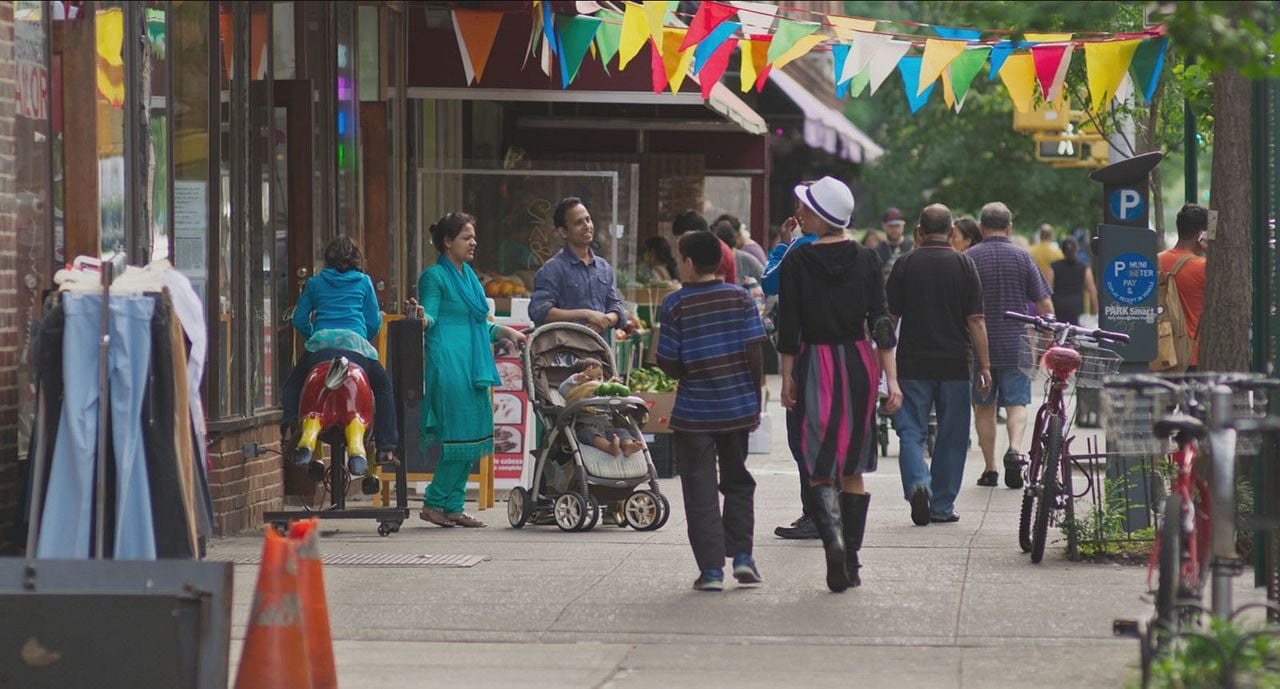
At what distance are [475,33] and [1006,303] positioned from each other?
4352 mm

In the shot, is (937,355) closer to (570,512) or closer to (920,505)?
(920,505)

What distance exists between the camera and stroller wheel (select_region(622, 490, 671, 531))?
38.2ft

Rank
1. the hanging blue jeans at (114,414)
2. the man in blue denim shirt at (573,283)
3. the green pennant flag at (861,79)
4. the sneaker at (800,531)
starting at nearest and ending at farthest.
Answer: the hanging blue jeans at (114,414)
the sneaker at (800,531)
the man in blue denim shirt at (573,283)
the green pennant flag at (861,79)

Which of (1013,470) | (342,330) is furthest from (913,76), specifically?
(342,330)

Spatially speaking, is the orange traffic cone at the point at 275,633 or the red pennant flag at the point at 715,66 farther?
the red pennant flag at the point at 715,66

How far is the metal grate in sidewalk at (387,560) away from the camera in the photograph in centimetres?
1014

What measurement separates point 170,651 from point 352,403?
4.76 metres

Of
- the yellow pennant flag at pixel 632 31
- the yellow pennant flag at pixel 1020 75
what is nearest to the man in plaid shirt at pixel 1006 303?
the yellow pennant flag at pixel 1020 75

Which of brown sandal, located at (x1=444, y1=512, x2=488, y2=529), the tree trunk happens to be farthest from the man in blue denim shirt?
the tree trunk

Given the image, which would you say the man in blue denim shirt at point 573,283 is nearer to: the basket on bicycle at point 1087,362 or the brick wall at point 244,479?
the brick wall at point 244,479

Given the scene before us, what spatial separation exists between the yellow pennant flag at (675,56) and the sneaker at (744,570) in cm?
539

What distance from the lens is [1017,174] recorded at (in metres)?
40.7

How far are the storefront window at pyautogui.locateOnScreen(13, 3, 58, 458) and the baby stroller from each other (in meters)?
3.41

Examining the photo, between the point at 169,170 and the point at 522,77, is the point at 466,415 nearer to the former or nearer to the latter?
the point at 169,170
